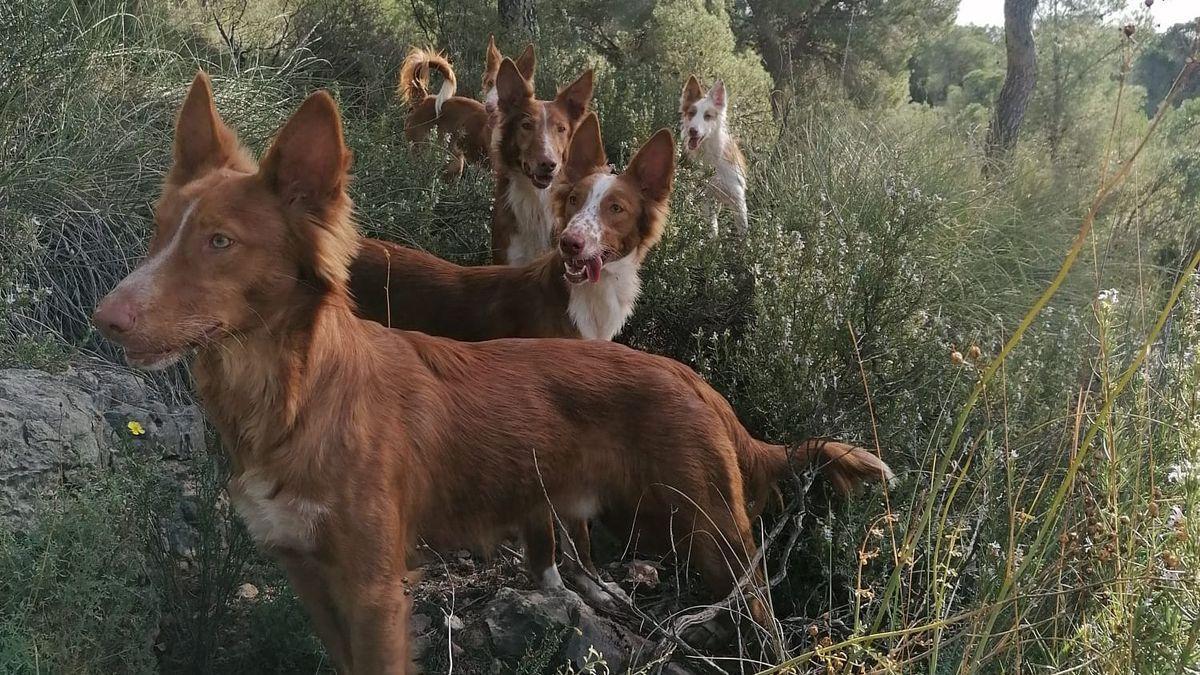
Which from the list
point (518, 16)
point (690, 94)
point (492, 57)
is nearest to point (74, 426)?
point (492, 57)

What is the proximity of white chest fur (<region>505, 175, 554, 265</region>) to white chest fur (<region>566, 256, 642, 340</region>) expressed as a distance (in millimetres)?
1111

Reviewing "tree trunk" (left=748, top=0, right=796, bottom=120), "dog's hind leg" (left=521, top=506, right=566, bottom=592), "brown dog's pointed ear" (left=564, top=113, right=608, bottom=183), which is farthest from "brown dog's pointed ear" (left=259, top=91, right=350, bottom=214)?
"tree trunk" (left=748, top=0, right=796, bottom=120)

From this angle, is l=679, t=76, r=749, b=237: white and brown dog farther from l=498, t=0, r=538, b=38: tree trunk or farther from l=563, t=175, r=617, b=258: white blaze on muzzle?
l=563, t=175, r=617, b=258: white blaze on muzzle

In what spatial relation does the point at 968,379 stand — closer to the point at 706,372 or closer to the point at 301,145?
the point at 706,372

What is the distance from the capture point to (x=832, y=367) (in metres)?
3.95

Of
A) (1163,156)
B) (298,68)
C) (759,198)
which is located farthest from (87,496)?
(1163,156)

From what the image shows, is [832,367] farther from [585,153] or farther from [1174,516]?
[1174,516]

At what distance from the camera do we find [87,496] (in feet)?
9.48

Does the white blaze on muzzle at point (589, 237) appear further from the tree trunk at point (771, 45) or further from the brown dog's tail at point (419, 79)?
the tree trunk at point (771, 45)

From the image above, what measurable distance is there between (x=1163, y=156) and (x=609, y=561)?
7.76 metres

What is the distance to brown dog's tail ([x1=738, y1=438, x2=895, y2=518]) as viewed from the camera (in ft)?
10.6

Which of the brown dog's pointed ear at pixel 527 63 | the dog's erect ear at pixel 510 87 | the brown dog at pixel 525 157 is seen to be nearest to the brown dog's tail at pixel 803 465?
the brown dog at pixel 525 157

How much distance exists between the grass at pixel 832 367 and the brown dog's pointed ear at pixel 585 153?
63cm

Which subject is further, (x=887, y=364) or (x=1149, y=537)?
(x=887, y=364)
